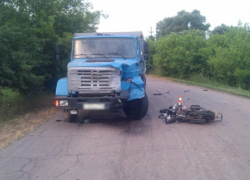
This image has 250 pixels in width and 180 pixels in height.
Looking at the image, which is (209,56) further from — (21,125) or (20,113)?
(21,125)

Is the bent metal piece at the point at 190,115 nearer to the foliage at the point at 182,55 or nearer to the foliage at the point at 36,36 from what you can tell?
the foliage at the point at 36,36

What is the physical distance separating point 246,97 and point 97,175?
1479 cm

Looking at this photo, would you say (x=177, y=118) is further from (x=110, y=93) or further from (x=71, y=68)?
(x=71, y=68)

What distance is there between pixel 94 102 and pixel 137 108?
1.92 meters

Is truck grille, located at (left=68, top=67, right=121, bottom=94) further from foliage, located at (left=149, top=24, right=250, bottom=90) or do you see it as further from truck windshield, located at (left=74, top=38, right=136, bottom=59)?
foliage, located at (left=149, top=24, right=250, bottom=90)

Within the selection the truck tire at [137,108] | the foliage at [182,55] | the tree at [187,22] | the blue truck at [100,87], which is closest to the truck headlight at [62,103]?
the blue truck at [100,87]

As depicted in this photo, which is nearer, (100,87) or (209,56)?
(100,87)

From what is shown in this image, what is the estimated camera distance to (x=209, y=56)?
104 feet

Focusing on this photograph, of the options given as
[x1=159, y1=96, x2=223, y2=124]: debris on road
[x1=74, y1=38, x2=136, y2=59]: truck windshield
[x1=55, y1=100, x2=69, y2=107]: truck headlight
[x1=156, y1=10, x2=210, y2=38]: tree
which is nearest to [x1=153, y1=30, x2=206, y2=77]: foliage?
[x1=156, y1=10, x2=210, y2=38]: tree

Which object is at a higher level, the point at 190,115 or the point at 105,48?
the point at 105,48

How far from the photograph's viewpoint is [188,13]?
61.7 m

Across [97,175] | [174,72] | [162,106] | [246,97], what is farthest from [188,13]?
[97,175]

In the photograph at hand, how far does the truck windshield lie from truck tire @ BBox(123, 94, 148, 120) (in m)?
1.56

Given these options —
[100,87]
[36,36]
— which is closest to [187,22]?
[36,36]
